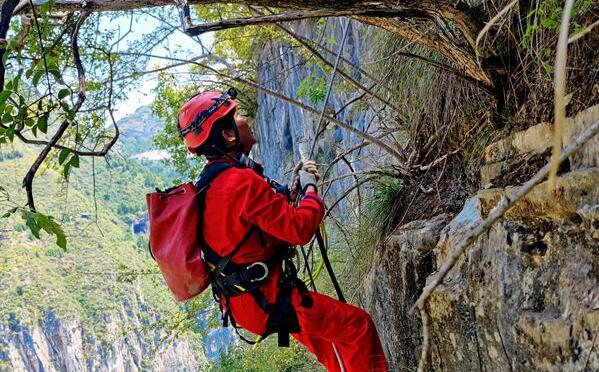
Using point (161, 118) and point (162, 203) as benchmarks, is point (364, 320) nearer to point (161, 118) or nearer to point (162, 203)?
point (162, 203)

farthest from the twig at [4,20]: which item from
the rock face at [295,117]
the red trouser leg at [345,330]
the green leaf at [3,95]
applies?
the rock face at [295,117]

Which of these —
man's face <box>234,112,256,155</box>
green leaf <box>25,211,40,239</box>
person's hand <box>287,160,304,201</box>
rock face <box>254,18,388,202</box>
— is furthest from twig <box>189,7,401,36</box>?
rock face <box>254,18,388,202</box>

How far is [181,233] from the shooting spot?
3145 mm

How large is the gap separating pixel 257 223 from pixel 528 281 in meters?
1.23

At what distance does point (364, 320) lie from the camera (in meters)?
3.35

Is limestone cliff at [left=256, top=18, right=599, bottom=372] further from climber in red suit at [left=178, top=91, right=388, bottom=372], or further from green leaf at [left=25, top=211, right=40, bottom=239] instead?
green leaf at [left=25, top=211, right=40, bottom=239]

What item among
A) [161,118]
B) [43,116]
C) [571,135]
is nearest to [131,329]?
[161,118]

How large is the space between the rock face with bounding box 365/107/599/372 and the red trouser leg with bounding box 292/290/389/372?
38 cm

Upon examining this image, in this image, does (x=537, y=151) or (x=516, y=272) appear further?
(x=537, y=151)

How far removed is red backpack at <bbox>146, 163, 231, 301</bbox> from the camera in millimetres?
→ 3148

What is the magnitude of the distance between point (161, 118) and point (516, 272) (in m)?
14.8

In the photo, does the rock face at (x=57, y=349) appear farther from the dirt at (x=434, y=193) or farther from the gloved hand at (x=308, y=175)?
the gloved hand at (x=308, y=175)

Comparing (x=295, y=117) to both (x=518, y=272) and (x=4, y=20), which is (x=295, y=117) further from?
(x=4, y=20)

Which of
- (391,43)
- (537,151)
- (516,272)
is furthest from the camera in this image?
(391,43)
